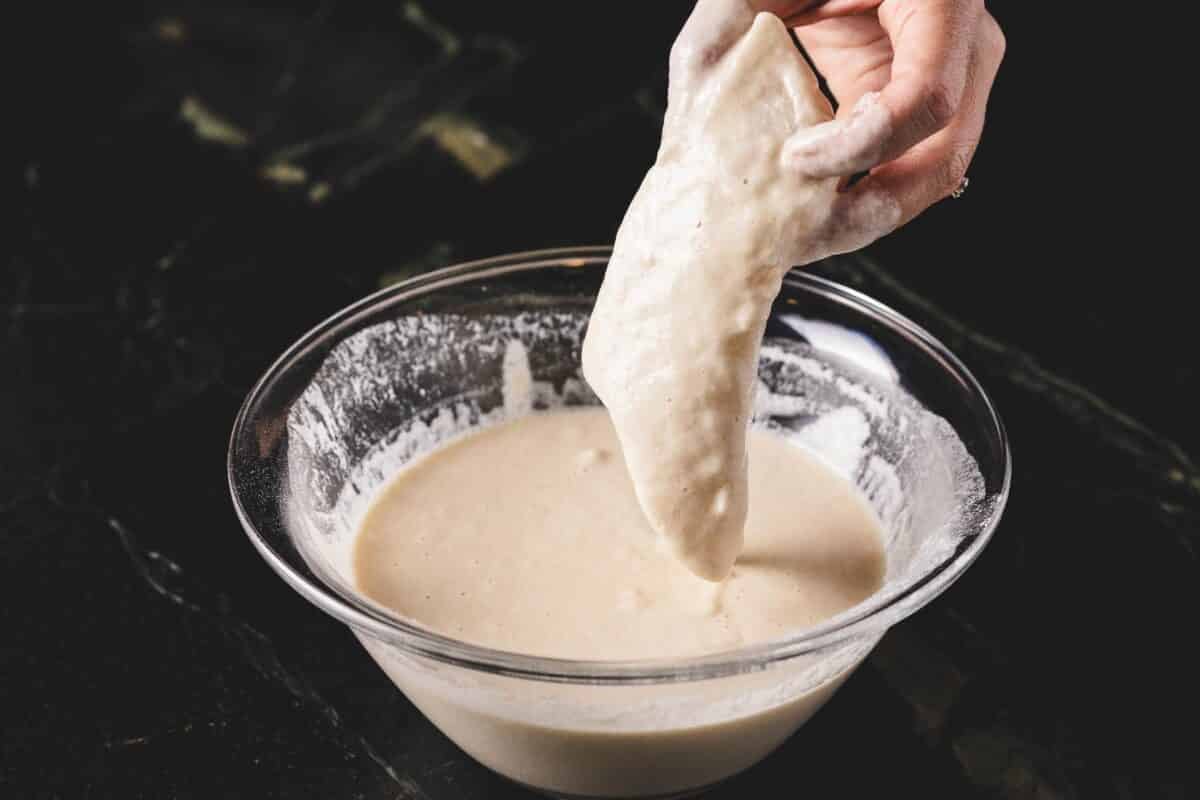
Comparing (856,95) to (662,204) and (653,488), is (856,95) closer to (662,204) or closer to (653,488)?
(662,204)

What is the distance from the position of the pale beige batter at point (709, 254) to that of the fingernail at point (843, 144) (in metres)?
0.03

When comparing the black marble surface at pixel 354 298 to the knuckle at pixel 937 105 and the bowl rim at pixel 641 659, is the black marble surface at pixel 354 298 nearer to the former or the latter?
the bowl rim at pixel 641 659

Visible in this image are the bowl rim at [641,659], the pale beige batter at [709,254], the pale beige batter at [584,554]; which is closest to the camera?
the bowl rim at [641,659]

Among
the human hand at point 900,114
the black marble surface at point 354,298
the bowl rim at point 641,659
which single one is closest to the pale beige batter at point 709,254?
the human hand at point 900,114

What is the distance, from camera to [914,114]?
1.05 m

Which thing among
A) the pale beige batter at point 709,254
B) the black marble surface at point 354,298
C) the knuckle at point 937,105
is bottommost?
the black marble surface at point 354,298

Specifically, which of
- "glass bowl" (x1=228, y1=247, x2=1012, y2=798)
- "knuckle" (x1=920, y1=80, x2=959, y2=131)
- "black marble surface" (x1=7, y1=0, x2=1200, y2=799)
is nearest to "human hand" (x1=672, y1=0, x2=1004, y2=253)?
"knuckle" (x1=920, y1=80, x2=959, y2=131)

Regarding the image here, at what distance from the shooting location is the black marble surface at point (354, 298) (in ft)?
4.28

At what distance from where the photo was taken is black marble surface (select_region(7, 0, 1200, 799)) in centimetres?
131

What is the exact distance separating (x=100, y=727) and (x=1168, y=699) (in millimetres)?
1019

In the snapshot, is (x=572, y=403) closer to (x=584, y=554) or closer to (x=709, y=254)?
(x=584, y=554)

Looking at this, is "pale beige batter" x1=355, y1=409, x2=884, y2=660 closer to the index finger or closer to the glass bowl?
the glass bowl

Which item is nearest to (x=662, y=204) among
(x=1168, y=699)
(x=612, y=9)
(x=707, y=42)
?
(x=707, y=42)

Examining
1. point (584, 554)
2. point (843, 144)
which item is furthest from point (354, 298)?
point (843, 144)
